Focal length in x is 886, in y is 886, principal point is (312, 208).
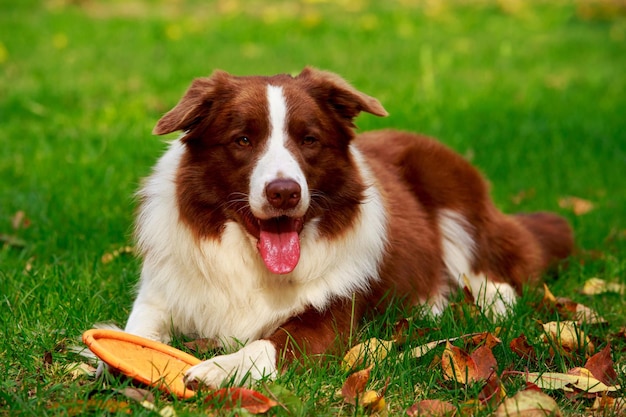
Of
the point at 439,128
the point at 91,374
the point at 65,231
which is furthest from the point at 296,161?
the point at 439,128

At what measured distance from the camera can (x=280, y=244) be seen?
3766 millimetres

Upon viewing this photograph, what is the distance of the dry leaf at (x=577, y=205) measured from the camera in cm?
641

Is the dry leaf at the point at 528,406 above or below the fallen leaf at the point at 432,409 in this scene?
above

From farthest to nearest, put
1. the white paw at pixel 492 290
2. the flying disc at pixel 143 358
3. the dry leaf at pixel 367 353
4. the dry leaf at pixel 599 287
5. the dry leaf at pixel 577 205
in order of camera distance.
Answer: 1. the dry leaf at pixel 577 205
2. the dry leaf at pixel 599 287
3. the white paw at pixel 492 290
4. the dry leaf at pixel 367 353
5. the flying disc at pixel 143 358

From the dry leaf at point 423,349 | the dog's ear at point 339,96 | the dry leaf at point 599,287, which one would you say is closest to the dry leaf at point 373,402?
the dry leaf at point 423,349

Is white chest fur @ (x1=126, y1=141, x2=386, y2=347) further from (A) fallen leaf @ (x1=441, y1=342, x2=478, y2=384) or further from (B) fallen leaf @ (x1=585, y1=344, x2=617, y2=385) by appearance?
(B) fallen leaf @ (x1=585, y1=344, x2=617, y2=385)

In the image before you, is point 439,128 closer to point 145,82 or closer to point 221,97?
point 145,82

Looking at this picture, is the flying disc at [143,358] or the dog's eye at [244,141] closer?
the flying disc at [143,358]

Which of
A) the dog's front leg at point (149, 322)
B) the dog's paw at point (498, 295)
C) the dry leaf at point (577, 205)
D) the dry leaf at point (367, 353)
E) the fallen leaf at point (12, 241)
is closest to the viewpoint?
the dry leaf at point (367, 353)

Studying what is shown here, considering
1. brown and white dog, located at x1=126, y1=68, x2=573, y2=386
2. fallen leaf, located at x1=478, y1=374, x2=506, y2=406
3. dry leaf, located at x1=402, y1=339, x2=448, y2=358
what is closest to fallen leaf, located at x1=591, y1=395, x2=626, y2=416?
fallen leaf, located at x1=478, y1=374, x2=506, y2=406

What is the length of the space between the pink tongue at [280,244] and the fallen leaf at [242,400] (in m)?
0.71

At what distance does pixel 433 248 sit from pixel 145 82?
5.59 m

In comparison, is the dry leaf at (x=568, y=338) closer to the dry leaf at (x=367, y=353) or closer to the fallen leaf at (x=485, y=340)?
the fallen leaf at (x=485, y=340)

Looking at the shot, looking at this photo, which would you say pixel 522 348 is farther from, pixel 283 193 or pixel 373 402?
pixel 283 193
